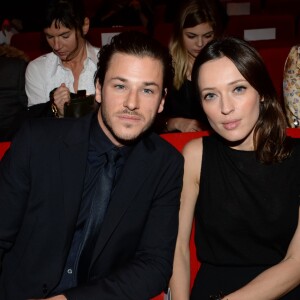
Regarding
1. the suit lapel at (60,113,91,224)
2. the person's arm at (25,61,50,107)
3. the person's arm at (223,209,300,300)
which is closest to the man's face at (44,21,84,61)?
the person's arm at (25,61,50,107)

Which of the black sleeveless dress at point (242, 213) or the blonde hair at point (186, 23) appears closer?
the black sleeveless dress at point (242, 213)

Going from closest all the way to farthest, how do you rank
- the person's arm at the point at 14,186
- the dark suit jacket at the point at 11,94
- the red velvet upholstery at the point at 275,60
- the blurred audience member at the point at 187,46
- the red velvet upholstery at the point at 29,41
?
the person's arm at the point at 14,186, the dark suit jacket at the point at 11,94, the blurred audience member at the point at 187,46, the red velvet upholstery at the point at 275,60, the red velvet upholstery at the point at 29,41

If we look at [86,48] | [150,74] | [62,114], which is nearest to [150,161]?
[150,74]

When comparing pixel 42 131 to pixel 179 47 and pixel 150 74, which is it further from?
pixel 179 47

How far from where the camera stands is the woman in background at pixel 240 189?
5.53ft

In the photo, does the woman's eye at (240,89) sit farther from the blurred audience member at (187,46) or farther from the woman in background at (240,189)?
the blurred audience member at (187,46)

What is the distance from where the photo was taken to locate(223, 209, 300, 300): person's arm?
1667 millimetres

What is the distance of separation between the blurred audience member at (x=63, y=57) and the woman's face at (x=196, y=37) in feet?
1.91

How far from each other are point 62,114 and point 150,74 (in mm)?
831

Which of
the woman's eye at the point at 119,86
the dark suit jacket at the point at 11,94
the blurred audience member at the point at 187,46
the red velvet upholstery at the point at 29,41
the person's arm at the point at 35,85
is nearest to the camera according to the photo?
the woman's eye at the point at 119,86

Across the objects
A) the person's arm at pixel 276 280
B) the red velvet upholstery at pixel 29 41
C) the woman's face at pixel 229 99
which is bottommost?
the person's arm at pixel 276 280

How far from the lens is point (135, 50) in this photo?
5.49 feet

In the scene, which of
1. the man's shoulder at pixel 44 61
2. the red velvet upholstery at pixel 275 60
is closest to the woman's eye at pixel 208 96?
the man's shoulder at pixel 44 61

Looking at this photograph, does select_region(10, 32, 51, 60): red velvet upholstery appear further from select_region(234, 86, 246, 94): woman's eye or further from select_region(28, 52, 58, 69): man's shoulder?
select_region(234, 86, 246, 94): woman's eye
